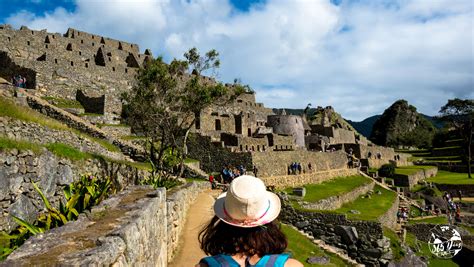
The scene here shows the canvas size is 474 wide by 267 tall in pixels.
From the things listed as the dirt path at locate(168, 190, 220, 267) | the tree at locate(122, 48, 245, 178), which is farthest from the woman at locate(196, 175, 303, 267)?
the tree at locate(122, 48, 245, 178)

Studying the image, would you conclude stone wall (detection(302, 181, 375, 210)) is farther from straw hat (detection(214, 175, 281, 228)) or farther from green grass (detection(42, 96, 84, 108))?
straw hat (detection(214, 175, 281, 228))

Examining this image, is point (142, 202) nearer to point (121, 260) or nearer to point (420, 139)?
point (121, 260)

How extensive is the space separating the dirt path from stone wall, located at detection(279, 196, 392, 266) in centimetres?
489

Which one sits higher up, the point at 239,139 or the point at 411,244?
the point at 239,139

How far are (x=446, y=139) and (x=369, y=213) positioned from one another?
6898 cm

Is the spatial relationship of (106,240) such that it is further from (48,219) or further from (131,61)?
(131,61)

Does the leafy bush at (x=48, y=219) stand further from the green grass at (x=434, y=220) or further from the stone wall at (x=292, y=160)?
the green grass at (x=434, y=220)

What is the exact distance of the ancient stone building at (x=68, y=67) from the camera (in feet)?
93.1

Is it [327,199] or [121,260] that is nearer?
[121,260]

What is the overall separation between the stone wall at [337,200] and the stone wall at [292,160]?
457cm

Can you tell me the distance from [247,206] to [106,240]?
1.83m

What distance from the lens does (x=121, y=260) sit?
4.01 meters

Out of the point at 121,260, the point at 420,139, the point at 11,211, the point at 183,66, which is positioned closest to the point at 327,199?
the point at 183,66

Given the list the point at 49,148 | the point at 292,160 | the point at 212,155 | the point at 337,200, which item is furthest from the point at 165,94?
the point at 292,160
